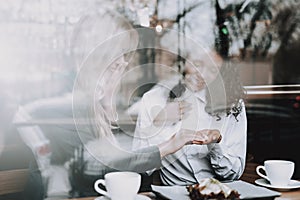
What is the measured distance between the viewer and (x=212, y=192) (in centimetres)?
135

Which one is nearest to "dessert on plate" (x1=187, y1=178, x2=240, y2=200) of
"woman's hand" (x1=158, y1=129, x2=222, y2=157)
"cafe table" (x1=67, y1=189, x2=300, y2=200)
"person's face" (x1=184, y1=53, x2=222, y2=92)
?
"cafe table" (x1=67, y1=189, x2=300, y2=200)

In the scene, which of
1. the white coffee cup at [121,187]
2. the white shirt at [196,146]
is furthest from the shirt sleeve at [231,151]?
the white coffee cup at [121,187]

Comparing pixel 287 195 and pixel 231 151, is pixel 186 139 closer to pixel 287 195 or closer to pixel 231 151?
pixel 231 151

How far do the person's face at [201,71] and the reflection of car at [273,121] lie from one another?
145mm

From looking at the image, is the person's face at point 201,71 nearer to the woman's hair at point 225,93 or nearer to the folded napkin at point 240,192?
the woman's hair at point 225,93

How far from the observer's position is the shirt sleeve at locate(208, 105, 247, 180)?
66.9 inches

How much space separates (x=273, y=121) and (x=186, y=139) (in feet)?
1.14

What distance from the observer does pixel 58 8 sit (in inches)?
61.6

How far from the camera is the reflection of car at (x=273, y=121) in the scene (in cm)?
174

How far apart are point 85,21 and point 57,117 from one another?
319mm

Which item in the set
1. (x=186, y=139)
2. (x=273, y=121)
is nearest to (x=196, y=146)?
(x=186, y=139)

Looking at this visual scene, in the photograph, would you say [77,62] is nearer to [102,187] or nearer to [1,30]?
[1,30]

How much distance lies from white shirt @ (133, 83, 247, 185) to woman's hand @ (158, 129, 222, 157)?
0.01m

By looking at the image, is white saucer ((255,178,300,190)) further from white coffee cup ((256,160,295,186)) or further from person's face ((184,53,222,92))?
person's face ((184,53,222,92))
